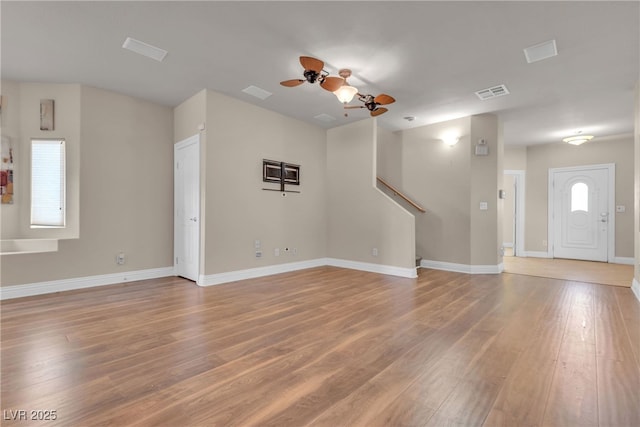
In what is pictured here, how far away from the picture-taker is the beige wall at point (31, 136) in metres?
3.95

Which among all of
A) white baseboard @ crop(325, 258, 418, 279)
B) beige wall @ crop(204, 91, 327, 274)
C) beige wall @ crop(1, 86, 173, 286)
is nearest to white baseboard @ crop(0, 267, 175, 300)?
beige wall @ crop(1, 86, 173, 286)

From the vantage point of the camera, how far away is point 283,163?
541 cm

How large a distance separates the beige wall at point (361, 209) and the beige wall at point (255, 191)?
27 cm

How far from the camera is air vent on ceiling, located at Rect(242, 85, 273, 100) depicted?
14.0ft

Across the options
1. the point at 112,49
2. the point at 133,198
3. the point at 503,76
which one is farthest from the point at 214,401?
the point at 503,76

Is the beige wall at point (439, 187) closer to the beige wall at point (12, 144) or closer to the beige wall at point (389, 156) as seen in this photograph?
the beige wall at point (389, 156)

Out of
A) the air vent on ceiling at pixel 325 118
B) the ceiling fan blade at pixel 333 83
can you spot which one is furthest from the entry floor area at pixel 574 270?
the ceiling fan blade at pixel 333 83

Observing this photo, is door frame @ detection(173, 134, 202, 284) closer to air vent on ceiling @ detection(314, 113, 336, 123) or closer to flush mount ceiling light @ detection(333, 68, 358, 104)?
air vent on ceiling @ detection(314, 113, 336, 123)

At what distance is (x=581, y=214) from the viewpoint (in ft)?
23.3

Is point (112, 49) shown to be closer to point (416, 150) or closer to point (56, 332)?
point (56, 332)

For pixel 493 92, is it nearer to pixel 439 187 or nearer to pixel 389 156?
pixel 439 187

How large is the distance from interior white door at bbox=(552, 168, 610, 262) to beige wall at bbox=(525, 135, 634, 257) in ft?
0.64

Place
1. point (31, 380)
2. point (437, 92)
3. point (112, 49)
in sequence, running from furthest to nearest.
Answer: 1. point (437, 92)
2. point (112, 49)
3. point (31, 380)

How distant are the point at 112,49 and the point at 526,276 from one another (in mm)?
6679
